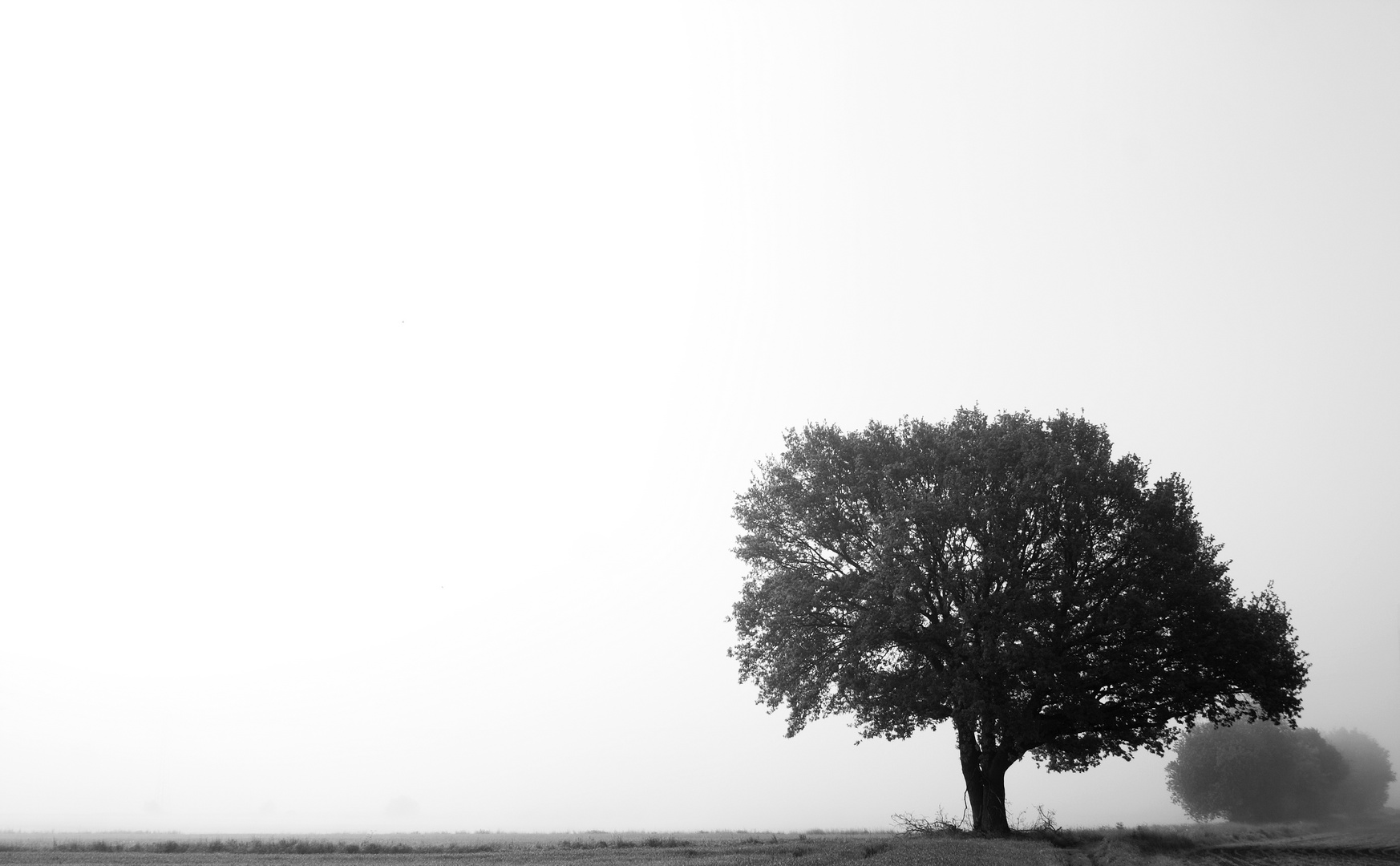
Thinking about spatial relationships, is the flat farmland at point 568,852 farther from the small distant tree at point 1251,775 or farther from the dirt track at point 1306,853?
the small distant tree at point 1251,775

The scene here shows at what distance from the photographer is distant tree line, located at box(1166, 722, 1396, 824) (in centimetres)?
8200

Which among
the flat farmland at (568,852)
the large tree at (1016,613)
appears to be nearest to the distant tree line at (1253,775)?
the large tree at (1016,613)

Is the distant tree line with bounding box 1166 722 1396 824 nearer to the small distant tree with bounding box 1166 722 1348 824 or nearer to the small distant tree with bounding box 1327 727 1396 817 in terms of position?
the small distant tree with bounding box 1166 722 1348 824

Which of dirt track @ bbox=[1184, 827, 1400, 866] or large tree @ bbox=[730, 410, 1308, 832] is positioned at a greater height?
large tree @ bbox=[730, 410, 1308, 832]

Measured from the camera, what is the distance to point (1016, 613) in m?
29.2

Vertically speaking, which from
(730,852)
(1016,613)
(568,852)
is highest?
(1016,613)

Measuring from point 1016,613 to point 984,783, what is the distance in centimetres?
829

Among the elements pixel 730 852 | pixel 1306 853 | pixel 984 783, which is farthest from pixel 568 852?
pixel 1306 853

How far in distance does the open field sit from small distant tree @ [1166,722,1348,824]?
60845mm

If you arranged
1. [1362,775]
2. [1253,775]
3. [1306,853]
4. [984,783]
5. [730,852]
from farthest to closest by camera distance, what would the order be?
[1362,775] → [1253,775] → [984,783] → [1306,853] → [730,852]

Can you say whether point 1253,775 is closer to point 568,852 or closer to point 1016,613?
point 1016,613

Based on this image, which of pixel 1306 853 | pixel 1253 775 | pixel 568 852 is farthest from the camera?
pixel 1253 775

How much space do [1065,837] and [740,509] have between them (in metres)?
18.5

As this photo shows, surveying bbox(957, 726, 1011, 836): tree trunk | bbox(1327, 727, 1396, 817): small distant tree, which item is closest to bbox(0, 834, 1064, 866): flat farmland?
bbox(957, 726, 1011, 836): tree trunk
